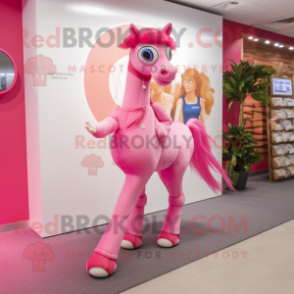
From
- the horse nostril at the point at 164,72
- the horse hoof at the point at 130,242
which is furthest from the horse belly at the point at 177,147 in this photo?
the horse hoof at the point at 130,242

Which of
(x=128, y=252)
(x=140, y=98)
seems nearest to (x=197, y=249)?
(x=128, y=252)

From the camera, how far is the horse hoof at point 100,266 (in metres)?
2.03

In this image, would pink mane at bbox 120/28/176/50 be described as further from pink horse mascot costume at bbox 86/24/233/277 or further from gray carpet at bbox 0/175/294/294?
gray carpet at bbox 0/175/294/294

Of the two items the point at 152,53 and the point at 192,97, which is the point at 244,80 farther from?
the point at 152,53

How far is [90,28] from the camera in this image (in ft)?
9.50

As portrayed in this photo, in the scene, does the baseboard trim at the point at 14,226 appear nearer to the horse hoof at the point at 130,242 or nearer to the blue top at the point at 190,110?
the horse hoof at the point at 130,242

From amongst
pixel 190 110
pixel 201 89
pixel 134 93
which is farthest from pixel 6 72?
pixel 201 89

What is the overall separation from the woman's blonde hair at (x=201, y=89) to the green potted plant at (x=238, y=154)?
2.33 ft

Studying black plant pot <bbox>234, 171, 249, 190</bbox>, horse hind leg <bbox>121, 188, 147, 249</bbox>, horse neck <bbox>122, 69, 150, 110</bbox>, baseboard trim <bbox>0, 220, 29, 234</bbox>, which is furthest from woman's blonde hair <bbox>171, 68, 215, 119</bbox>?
baseboard trim <bbox>0, 220, 29, 234</bbox>

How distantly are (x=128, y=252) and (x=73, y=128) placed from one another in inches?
46.9

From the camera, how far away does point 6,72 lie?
2.76m

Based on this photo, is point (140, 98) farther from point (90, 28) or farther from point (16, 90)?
point (16, 90)

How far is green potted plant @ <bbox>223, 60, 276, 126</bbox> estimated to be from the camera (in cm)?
437

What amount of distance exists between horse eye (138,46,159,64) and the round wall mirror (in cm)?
136
